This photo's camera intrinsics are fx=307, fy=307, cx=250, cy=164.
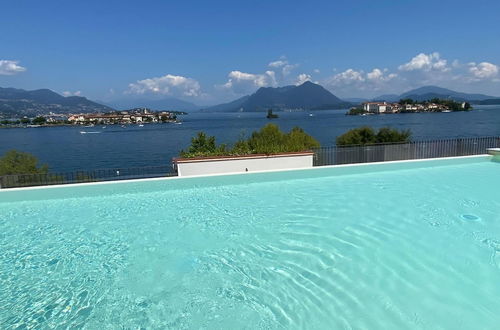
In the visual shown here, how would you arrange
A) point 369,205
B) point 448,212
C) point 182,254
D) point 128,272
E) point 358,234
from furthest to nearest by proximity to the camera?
point 369,205 → point 448,212 → point 358,234 → point 182,254 → point 128,272

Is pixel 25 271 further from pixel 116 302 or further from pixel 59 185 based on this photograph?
pixel 59 185

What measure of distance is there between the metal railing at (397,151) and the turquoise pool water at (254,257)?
2703 mm

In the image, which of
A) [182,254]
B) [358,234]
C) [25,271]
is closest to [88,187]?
[25,271]

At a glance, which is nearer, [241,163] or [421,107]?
[241,163]

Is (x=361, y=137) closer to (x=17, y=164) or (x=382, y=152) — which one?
(x=382, y=152)

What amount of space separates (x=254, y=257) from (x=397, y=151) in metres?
9.21

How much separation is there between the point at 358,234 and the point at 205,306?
3.32 meters

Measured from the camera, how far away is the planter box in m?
10.4

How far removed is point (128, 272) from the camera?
15.6ft

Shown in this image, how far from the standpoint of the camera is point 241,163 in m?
10.7

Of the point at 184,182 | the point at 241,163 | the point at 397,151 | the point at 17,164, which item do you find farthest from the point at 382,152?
the point at 17,164

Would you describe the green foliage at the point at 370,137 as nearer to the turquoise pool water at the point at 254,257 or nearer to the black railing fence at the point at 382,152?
the black railing fence at the point at 382,152

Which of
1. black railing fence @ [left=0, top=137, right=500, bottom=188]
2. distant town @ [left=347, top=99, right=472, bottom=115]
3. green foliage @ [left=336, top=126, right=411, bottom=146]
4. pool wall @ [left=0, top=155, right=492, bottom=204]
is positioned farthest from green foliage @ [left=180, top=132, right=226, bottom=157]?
distant town @ [left=347, top=99, right=472, bottom=115]

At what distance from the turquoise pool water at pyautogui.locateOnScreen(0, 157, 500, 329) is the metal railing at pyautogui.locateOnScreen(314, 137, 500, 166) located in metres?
2.70
